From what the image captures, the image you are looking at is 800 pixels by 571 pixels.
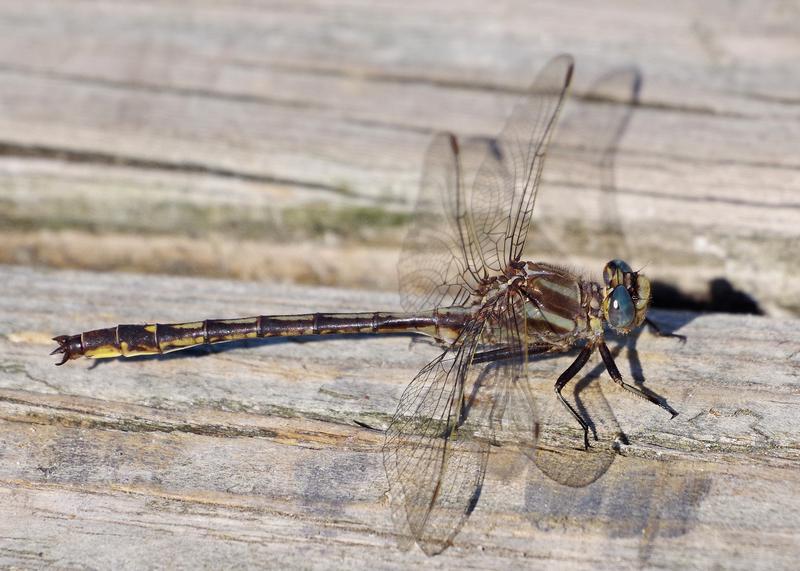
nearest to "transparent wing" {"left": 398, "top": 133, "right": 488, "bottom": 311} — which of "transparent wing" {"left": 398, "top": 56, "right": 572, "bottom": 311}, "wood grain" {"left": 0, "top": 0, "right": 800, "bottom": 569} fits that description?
"transparent wing" {"left": 398, "top": 56, "right": 572, "bottom": 311}

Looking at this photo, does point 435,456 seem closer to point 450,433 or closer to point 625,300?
point 450,433

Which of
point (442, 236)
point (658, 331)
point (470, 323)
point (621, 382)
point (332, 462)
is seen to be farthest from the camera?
point (442, 236)

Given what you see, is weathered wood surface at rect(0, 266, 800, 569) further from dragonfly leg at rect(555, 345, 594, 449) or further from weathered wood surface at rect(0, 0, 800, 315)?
weathered wood surface at rect(0, 0, 800, 315)

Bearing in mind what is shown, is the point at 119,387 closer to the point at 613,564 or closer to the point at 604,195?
the point at 613,564

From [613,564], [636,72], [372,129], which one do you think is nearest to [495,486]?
[613,564]

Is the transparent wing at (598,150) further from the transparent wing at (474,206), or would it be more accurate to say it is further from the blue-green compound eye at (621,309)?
the blue-green compound eye at (621,309)

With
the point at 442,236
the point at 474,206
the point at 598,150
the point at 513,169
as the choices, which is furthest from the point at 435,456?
the point at 598,150
